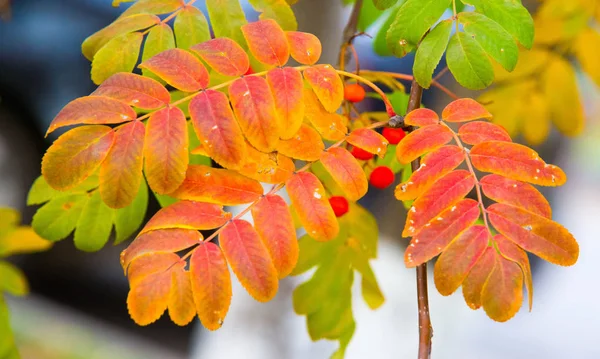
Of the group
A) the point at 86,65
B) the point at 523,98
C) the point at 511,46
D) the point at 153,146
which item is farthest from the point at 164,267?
the point at 86,65

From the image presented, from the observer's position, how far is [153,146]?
1.54 ft

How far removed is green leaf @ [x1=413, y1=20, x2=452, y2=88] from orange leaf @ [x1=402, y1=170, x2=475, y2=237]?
0.32ft

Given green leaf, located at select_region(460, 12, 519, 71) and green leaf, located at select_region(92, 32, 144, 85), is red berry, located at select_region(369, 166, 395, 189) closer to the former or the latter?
green leaf, located at select_region(460, 12, 519, 71)

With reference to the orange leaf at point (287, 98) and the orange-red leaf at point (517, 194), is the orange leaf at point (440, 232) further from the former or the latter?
the orange leaf at point (287, 98)

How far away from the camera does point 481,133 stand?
Answer: 1.80 feet

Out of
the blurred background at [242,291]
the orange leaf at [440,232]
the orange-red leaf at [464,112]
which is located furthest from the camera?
the blurred background at [242,291]

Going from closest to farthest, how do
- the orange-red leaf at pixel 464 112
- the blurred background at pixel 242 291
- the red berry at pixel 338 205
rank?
the orange-red leaf at pixel 464 112 → the red berry at pixel 338 205 → the blurred background at pixel 242 291

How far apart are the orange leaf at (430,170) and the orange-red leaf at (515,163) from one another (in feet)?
0.06

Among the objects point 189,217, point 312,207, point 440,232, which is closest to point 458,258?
point 440,232

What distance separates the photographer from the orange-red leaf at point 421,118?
21.5 inches

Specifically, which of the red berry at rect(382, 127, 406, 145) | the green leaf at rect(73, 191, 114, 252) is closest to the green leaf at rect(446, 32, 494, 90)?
the red berry at rect(382, 127, 406, 145)

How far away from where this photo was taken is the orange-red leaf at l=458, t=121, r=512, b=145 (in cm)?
54

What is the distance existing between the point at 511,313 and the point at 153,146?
1.05ft

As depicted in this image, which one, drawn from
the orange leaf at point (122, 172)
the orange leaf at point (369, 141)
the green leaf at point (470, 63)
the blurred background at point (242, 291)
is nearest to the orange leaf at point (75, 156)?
the orange leaf at point (122, 172)
